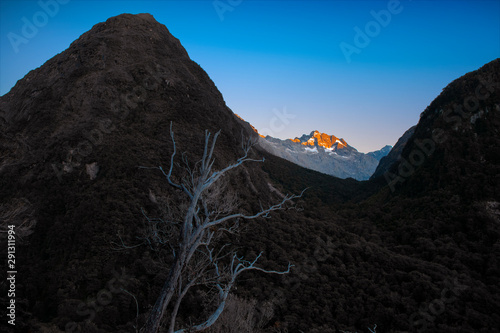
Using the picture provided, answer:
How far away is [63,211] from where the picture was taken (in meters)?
25.7

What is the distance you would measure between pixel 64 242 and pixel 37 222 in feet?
13.3

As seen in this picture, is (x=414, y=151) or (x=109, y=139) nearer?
(x=109, y=139)

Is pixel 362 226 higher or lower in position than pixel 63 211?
lower

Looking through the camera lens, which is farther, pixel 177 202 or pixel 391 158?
pixel 391 158

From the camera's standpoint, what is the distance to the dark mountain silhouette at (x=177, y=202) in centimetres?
2112

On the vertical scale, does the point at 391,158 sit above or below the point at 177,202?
above

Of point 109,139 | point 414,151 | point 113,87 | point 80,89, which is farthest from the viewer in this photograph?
point 414,151

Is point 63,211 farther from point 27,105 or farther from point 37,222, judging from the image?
point 27,105

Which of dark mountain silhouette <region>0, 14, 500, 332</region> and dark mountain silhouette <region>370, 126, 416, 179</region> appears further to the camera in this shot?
dark mountain silhouette <region>370, 126, 416, 179</region>

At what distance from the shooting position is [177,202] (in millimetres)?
30703

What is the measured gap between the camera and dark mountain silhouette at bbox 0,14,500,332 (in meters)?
21.1

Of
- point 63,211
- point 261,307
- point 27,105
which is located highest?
point 27,105

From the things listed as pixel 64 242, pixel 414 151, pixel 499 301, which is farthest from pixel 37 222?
pixel 414 151

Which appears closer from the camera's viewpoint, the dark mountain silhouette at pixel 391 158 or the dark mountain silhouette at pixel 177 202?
the dark mountain silhouette at pixel 177 202
